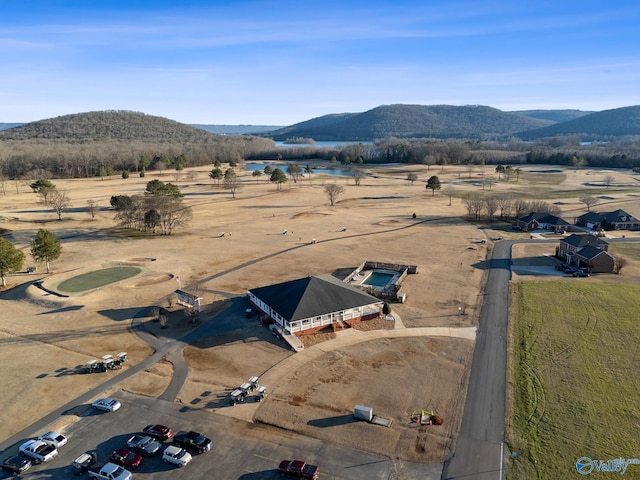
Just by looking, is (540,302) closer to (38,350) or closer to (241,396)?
(241,396)

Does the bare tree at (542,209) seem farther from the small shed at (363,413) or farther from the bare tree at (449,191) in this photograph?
the small shed at (363,413)

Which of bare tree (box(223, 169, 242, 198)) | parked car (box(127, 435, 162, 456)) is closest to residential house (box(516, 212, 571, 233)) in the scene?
parked car (box(127, 435, 162, 456))

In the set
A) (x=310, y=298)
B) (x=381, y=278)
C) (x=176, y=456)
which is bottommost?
(x=176, y=456)

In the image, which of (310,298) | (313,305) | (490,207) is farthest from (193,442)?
(490,207)

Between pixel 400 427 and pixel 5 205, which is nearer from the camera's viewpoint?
pixel 400 427

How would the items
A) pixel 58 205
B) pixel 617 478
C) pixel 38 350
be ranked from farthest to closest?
pixel 58 205 < pixel 38 350 < pixel 617 478

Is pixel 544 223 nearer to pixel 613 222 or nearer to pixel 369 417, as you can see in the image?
pixel 613 222

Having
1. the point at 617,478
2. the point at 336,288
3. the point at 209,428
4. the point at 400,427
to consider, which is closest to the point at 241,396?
the point at 209,428
